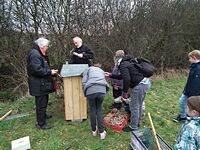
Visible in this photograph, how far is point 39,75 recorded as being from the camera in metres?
4.70

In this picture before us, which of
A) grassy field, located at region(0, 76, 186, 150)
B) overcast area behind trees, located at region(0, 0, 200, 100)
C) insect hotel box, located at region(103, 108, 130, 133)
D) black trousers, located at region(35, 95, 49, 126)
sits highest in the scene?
overcast area behind trees, located at region(0, 0, 200, 100)

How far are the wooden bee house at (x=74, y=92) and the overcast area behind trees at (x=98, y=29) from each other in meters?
3.04

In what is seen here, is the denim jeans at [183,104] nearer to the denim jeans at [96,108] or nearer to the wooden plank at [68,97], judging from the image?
the denim jeans at [96,108]

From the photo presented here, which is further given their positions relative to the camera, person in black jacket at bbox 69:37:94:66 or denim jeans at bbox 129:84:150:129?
person in black jacket at bbox 69:37:94:66

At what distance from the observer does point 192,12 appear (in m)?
10.8

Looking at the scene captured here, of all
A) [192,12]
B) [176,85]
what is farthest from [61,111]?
[192,12]

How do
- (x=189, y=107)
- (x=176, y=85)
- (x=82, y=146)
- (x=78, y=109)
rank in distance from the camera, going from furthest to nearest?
1. (x=176, y=85)
2. (x=78, y=109)
3. (x=82, y=146)
4. (x=189, y=107)

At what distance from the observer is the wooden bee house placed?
4992 mm

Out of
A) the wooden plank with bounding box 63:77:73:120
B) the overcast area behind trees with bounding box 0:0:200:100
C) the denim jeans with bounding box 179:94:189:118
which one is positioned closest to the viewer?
the wooden plank with bounding box 63:77:73:120

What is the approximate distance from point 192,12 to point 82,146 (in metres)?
8.51

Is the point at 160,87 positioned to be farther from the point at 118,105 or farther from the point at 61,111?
the point at 61,111

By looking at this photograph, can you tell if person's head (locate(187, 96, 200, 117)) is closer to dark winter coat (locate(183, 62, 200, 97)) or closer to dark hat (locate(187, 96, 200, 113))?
dark hat (locate(187, 96, 200, 113))

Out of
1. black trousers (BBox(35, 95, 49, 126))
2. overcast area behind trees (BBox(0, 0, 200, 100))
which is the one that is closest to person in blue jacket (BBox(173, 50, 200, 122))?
black trousers (BBox(35, 95, 49, 126))

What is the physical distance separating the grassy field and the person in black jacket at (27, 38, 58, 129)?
0.44m
